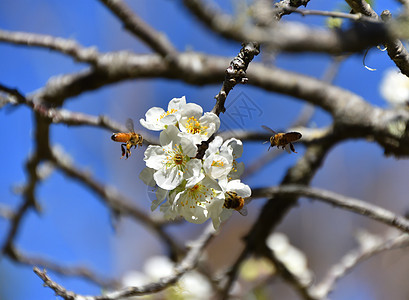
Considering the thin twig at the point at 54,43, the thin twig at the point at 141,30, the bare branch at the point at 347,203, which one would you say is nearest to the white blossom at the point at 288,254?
the bare branch at the point at 347,203

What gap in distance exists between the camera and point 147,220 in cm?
212

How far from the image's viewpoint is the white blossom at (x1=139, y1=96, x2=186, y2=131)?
737 millimetres

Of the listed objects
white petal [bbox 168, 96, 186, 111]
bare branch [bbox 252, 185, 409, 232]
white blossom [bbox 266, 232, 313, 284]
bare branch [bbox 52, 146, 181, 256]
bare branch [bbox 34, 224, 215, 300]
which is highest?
bare branch [bbox 52, 146, 181, 256]

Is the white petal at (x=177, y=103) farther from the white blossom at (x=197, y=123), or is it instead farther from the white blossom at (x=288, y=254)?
the white blossom at (x=288, y=254)

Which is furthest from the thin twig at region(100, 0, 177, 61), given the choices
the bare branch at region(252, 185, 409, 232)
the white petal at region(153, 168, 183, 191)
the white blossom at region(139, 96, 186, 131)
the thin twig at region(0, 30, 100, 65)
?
the white petal at region(153, 168, 183, 191)

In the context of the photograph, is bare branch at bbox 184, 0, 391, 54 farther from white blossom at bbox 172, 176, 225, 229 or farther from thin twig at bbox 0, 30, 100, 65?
thin twig at bbox 0, 30, 100, 65

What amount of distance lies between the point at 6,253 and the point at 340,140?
168 centimetres

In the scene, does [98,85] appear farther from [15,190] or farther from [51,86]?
[15,190]

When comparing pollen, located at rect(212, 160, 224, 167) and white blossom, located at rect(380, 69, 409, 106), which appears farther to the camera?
white blossom, located at rect(380, 69, 409, 106)

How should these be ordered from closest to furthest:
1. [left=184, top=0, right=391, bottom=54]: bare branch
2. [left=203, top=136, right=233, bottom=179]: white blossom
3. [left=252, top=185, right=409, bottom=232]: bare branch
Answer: [left=184, top=0, right=391, bottom=54]: bare branch
[left=203, top=136, right=233, bottom=179]: white blossom
[left=252, top=185, right=409, bottom=232]: bare branch

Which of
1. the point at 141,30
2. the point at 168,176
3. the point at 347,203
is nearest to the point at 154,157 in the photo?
the point at 168,176

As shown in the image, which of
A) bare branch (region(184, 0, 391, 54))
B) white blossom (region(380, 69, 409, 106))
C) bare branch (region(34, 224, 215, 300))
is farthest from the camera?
white blossom (region(380, 69, 409, 106))

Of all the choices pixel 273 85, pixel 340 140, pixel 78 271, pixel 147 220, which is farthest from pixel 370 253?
pixel 78 271

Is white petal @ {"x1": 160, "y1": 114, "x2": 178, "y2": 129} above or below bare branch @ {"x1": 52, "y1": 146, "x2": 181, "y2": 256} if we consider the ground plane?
below
